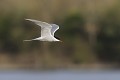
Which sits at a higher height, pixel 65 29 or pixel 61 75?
pixel 65 29

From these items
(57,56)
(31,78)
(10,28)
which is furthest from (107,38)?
(31,78)

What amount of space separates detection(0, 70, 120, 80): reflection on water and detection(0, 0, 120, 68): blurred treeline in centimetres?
268

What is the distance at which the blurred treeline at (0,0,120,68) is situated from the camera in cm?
3156

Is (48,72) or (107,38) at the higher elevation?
(107,38)

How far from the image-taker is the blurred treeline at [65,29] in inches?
1243

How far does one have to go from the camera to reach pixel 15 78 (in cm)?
2617

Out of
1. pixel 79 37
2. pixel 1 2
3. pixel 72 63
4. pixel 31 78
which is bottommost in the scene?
pixel 31 78

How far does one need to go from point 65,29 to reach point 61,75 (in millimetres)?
6023

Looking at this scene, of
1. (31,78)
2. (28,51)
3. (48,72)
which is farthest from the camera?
(28,51)

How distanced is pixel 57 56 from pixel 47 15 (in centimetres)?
230

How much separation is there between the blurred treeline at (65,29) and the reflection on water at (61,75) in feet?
8.80

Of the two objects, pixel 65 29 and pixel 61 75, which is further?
pixel 65 29

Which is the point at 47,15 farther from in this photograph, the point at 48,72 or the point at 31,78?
the point at 31,78

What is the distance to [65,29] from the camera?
107ft
